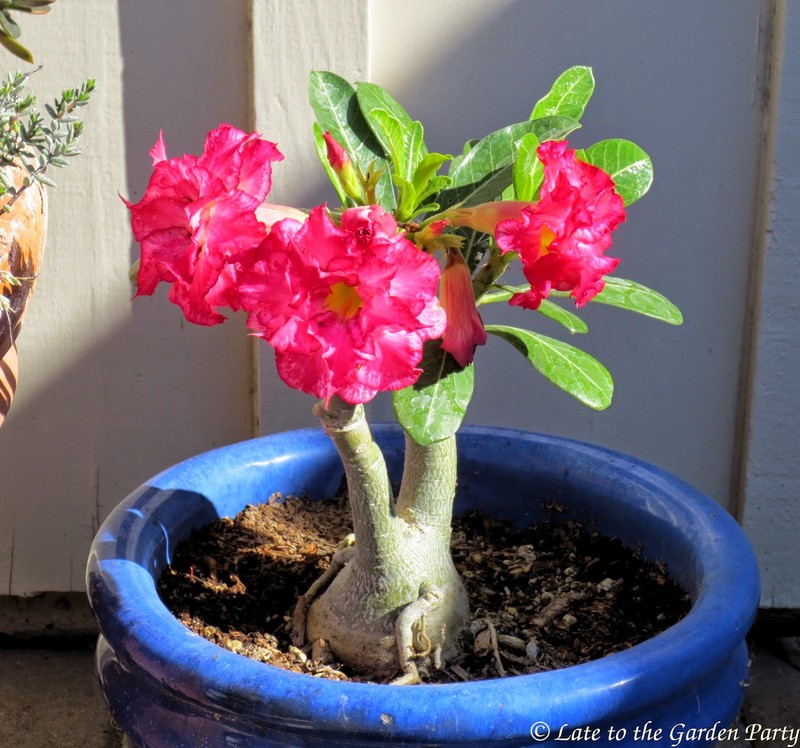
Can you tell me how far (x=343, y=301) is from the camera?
30.4 inches

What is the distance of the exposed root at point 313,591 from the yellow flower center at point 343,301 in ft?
1.65

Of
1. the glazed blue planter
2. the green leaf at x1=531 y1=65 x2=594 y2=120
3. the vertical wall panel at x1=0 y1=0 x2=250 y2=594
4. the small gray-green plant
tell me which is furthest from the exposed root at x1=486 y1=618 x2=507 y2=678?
the vertical wall panel at x1=0 y1=0 x2=250 y2=594

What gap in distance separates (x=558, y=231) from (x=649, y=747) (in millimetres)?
461

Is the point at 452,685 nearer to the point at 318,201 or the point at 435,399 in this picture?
the point at 435,399

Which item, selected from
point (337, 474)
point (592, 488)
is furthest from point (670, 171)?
point (337, 474)

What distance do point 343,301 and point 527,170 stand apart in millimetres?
264

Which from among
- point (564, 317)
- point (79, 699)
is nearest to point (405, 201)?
point (564, 317)

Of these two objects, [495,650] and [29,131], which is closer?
[29,131]

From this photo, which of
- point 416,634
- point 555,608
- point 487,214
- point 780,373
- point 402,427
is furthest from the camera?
point 780,373

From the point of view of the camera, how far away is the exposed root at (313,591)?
1.18 metres

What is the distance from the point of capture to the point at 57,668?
2014 millimetres

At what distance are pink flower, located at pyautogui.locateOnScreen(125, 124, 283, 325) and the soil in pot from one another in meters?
0.47

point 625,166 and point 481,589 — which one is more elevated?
point 625,166

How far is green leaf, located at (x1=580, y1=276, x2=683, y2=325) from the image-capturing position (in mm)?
1028
